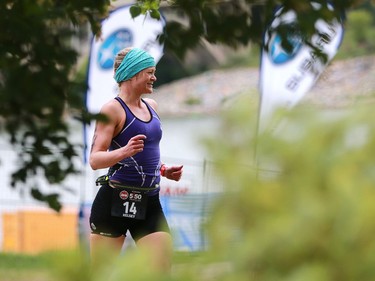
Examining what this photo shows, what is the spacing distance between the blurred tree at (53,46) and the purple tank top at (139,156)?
3.83 feet

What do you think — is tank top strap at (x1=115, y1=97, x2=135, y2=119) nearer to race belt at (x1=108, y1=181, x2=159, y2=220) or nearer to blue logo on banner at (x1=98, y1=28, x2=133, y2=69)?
race belt at (x1=108, y1=181, x2=159, y2=220)

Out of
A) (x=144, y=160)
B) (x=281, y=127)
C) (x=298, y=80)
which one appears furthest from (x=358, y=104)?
(x=298, y=80)

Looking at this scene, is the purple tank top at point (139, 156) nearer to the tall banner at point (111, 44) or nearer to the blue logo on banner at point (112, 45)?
the tall banner at point (111, 44)

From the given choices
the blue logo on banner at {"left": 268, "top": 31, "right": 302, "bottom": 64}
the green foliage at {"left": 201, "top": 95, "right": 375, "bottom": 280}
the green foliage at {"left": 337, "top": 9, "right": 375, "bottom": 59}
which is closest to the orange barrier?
the blue logo on banner at {"left": 268, "top": 31, "right": 302, "bottom": 64}

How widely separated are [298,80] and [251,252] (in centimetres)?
736

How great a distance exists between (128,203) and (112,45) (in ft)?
11.1

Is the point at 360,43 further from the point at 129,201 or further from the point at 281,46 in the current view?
the point at 281,46

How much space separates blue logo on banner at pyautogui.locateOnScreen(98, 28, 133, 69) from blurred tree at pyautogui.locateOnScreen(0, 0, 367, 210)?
401 centimetres

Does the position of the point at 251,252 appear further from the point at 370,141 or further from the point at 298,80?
the point at 298,80

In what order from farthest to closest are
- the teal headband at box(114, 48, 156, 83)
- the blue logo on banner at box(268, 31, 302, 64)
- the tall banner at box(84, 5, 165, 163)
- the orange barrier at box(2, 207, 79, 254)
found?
the orange barrier at box(2, 207, 79, 254) → the tall banner at box(84, 5, 165, 163) → the teal headband at box(114, 48, 156, 83) → the blue logo on banner at box(268, 31, 302, 64)

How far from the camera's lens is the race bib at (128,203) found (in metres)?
5.16

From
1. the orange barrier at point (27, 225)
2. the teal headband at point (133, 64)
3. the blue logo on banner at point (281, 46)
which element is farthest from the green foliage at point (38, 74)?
the orange barrier at point (27, 225)

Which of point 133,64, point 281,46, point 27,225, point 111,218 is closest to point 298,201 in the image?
point 281,46

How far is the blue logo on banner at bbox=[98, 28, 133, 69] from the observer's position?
8.08m
